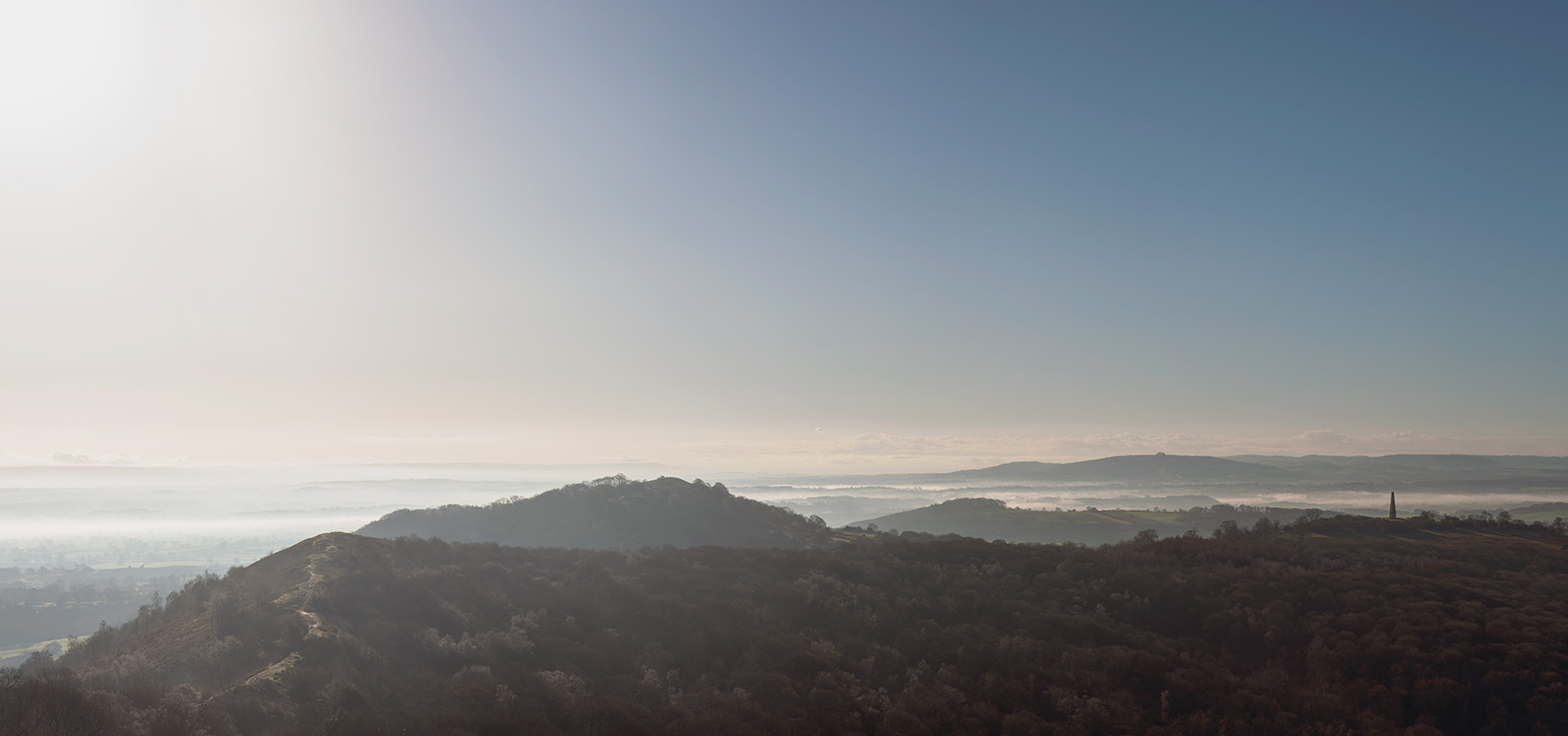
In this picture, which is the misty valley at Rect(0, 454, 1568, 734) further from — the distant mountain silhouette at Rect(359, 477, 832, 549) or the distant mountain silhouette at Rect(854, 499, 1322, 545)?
the distant mountain silhouette at Rect(854, 499, 1322, 545)

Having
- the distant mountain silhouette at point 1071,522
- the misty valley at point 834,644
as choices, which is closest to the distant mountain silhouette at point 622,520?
the distant mountain silhouette at point 1071,522

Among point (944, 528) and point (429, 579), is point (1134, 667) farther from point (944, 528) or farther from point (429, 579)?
point (944, 528)

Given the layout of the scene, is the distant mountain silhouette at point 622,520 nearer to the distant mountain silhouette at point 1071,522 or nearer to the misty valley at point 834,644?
the distant mountain silhouette at point 1071,522

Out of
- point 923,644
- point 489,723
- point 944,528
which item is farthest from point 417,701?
point 944,528

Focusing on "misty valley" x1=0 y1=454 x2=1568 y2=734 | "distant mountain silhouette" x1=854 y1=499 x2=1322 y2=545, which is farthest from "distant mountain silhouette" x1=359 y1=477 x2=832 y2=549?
"misty valley" x1=0 y1=454 x2=1568 y2=734

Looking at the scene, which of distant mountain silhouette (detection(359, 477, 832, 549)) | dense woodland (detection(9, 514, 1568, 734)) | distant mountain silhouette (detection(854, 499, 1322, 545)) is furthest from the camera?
distant mountain silhouette (detection(854, 499, 1322, 545))

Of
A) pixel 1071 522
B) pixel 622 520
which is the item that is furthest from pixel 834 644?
pixel 1071 522
